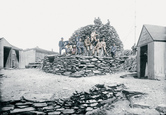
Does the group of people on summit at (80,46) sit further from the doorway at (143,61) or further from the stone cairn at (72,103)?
the stone cairn at (72,103)

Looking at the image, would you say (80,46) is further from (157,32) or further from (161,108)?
(161,108)

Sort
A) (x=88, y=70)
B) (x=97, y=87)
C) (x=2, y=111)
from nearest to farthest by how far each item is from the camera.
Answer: (x=2, y=111)
(x=97, y=87)
(x=88, y=70)

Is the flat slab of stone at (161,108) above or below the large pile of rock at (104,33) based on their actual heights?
below

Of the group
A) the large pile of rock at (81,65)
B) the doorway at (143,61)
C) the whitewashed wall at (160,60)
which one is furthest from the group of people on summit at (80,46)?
the whitewashed wall at (160,60)

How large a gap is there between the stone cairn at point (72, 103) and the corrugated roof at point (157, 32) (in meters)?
3.63

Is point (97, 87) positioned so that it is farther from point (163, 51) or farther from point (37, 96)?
point (163, 51)

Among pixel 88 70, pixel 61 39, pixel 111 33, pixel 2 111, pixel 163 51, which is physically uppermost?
pixel 111 33

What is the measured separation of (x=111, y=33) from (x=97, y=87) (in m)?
15.6

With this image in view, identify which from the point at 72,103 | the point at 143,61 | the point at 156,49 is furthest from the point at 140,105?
the point at 143,61

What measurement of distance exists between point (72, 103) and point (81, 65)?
3550mm

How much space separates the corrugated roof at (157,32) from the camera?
6.45 meters

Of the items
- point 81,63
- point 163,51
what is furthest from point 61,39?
point 163,51

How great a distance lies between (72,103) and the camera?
4316 millimetres

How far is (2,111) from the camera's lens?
337cm
